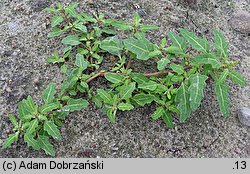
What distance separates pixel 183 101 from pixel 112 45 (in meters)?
0.60

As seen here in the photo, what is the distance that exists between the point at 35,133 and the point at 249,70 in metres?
1.63

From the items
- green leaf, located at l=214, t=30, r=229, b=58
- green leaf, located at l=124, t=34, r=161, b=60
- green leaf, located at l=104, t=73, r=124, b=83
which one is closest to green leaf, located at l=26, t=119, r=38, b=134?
green leaf, located at l=104, t=73, r=124, b=83

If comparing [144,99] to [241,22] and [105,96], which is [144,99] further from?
[241,22]

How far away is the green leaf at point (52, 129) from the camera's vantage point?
7.02 ft

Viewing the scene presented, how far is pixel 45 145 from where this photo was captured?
7.15 ft

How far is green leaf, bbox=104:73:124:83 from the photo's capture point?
2316mm

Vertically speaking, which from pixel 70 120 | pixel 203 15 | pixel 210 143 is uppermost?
pixel 203 15

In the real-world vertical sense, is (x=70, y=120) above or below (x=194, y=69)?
below

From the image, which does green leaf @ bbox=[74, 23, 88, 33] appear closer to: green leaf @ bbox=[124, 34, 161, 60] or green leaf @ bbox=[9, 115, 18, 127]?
green leaf @ bbox=[124, 34, 161, 60]

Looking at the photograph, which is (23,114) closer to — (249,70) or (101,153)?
(101,153)

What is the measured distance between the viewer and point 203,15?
3.03 metres

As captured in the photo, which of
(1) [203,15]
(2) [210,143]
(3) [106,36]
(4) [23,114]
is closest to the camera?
(4) [23,114]

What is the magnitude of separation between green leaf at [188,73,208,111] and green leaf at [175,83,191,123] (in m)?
0.07

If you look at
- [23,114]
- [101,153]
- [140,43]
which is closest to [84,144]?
[101,153]
